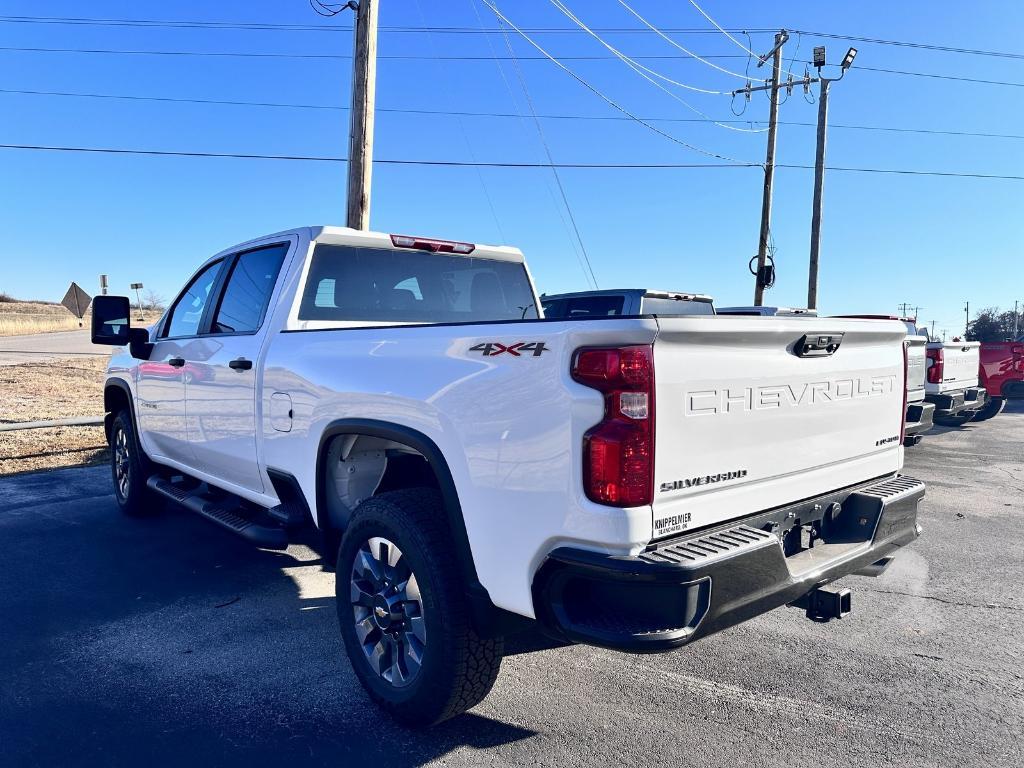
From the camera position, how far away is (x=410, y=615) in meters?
2.88

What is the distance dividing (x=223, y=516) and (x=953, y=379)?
9026mm

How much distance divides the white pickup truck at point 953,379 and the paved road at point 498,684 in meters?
4.69

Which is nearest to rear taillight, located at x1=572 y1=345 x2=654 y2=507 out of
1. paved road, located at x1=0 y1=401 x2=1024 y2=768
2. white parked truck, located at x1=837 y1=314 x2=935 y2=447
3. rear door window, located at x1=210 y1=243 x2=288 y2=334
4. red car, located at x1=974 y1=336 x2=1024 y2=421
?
paved road, located at x1=0 y1=401 x2=1024 y2=768

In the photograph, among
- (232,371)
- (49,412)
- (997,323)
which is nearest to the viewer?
(232,371)

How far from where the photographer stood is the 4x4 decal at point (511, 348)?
2359mm

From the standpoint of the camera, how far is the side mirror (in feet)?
17.3

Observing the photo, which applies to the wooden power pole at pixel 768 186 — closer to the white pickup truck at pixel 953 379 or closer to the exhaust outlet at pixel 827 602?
the white pickup truck at pixel 953 379

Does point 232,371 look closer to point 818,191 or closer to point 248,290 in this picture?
point 248,290

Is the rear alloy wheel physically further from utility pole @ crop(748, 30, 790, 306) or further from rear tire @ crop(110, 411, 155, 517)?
utility pole @ crop(748, 30, 790, 306)

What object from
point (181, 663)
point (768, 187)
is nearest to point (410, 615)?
point (181, 663)

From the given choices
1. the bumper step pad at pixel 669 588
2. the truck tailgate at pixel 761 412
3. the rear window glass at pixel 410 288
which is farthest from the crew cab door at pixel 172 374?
the truck tailgate at pixel 761 412

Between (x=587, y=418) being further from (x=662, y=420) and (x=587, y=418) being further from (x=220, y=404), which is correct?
(x=220, y=404)

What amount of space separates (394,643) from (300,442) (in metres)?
1.11

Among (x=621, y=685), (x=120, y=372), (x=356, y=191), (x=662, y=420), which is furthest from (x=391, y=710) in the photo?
(x=356, y=191)
